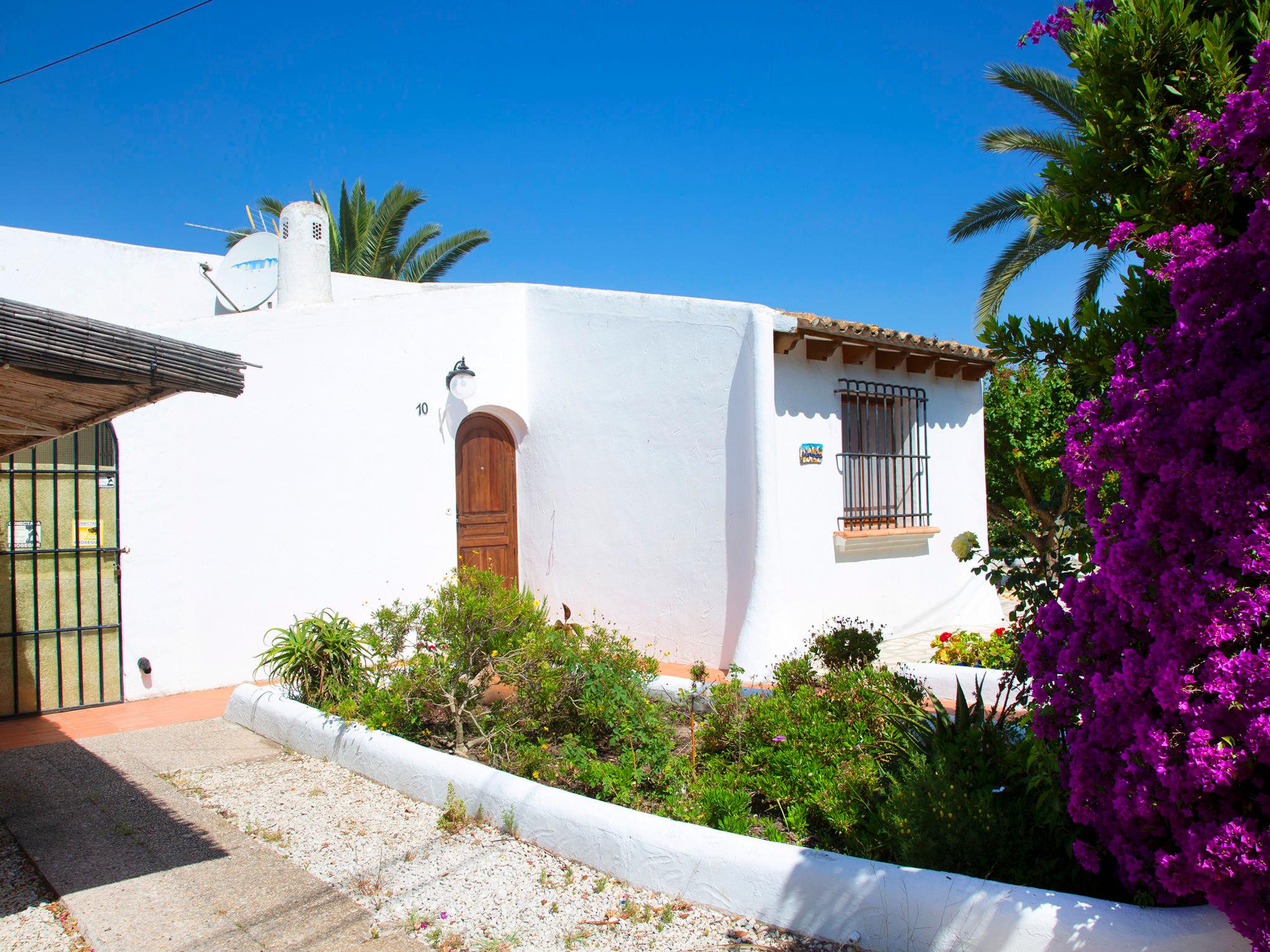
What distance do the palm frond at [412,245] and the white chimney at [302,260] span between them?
30.1ft

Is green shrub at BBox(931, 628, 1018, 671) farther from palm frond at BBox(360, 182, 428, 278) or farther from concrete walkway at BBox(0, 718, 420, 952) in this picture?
palm frond at BBox(360, 182, 428, 278)

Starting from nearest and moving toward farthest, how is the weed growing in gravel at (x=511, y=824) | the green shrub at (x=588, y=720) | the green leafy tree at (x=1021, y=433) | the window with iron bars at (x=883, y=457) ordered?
the weed growing in gravel at (x=511, y=824)
the green shrub at (x=588, y=720)
the window with iron bars at (x=883, y=457)
the green leafy tree at (x=1021, y=433)

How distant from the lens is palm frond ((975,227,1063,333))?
1343 cm

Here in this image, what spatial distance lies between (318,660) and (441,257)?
13236mm

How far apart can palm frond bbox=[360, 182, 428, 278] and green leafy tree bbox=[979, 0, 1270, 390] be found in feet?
52.5

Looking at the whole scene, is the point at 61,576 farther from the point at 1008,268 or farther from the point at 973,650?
the point at 1008,268

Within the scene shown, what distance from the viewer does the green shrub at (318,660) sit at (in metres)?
6.14

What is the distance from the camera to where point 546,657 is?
214 inches

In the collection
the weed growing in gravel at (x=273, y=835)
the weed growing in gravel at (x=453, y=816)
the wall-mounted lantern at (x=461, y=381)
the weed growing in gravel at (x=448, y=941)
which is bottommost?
the weed growing in gravel at (x=448, y=941)

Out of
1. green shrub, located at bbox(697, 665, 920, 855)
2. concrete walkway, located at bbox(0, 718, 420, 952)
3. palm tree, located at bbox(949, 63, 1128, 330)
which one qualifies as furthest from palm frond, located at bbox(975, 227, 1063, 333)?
concrete walkway, located at bbox(0, 718, 420, 952)

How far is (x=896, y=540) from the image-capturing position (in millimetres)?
8805

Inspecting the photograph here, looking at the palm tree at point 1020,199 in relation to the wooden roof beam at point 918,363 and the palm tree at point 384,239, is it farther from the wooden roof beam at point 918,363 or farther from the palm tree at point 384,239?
the palm tree at point 384,239

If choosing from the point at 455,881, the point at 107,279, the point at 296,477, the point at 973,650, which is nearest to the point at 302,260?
the point at 296,477

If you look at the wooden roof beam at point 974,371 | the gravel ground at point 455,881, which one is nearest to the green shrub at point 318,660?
the gravel ground at point 455,881
